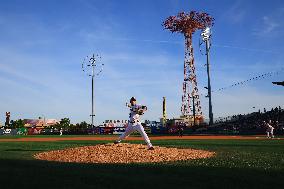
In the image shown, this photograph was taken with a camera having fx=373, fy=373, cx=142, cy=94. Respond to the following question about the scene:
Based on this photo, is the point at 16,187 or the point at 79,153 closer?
the point at 16,187

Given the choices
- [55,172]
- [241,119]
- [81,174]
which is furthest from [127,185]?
[241,119]

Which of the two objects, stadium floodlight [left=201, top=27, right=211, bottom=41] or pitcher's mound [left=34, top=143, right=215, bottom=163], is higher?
stadium floodlight [left=201, top=27, right=211, bottom=41]

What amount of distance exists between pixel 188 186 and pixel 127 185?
95 centimetres

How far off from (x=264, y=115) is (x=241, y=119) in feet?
17.5

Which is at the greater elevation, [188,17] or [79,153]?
[188,17]

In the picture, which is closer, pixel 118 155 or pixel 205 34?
pixel 118 155

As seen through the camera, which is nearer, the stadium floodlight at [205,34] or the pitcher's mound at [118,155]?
the pitcher's mound at [118,155]

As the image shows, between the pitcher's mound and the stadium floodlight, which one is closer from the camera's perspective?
the pitcher's mound

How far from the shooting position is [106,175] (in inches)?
279

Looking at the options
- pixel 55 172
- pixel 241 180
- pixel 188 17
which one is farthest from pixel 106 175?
pixel 188 17

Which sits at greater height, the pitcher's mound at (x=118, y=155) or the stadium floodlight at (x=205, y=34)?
the stadium floodlight at (x=205, y=34)

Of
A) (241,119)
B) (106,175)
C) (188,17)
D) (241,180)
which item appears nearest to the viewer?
(241,180)

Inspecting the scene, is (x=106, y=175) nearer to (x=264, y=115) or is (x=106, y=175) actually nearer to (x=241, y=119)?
(x=264, y=115)

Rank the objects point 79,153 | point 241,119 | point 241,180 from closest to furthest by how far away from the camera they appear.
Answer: point 241,180 → point 79,153 → point 241,119
